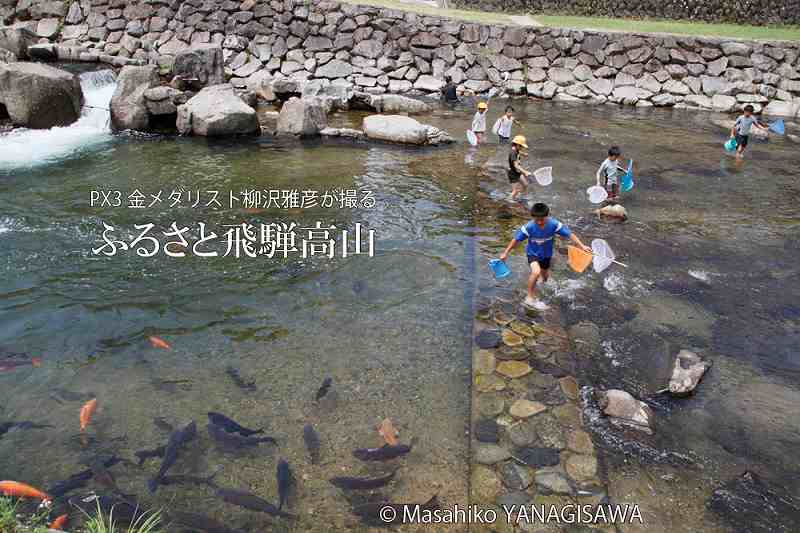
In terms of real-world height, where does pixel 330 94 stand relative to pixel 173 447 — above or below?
above

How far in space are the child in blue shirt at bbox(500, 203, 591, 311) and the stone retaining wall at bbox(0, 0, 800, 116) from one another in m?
18.9

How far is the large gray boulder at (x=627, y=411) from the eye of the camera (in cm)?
573

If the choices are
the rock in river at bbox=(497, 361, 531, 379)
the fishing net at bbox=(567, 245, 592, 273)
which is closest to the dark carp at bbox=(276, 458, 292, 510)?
the rock in river at bbox=(497, 361, 531, 379)

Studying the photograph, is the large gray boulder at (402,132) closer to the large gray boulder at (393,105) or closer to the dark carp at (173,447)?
the large gray boulder at (393,105)

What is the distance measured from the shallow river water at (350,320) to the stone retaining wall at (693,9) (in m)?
18.7

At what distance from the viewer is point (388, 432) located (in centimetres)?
562

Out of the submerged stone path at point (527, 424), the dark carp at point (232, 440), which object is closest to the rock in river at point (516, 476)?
the submerged stone path at point (527, 424)

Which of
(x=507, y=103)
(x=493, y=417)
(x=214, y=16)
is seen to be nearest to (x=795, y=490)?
(x=493, y=417)

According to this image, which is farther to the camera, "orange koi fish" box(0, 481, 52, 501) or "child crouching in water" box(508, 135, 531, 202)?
"child crouching in water" box(508, 135, 531, 202)

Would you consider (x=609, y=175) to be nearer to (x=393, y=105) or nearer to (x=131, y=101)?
(x=393, y=105)

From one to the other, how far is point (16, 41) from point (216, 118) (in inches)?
475

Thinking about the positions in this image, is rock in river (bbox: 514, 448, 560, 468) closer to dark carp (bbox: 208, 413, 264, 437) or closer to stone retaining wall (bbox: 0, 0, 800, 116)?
dark carp (bbox: 208, 413, 264, 437)

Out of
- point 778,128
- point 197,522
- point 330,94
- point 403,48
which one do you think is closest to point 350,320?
point 197,522

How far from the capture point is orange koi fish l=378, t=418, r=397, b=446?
18.1 feet
